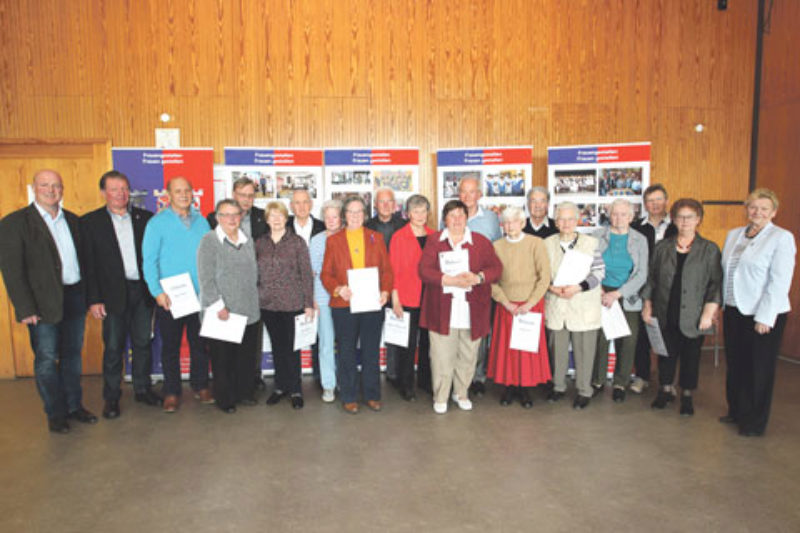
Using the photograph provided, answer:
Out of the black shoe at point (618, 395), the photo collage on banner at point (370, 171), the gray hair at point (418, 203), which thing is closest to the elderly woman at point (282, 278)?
the gray hair at point (418, 203)

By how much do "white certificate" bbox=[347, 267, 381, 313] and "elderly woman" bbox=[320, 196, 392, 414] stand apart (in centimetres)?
4

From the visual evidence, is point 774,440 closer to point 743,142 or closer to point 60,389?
point 743,142

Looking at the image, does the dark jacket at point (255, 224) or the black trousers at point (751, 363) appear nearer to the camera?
the black trousers at point (751, 363)

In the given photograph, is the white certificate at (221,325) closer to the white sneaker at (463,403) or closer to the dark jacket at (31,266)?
the dark jacket at (31,266)

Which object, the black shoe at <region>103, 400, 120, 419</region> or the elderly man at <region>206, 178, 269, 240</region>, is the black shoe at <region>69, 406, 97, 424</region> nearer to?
the black shoe at <region>103, 400, 120, 419</region>

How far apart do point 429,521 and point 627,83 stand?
5.35 meters

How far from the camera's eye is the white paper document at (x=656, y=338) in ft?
13.2

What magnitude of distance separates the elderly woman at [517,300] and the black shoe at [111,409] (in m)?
3.13

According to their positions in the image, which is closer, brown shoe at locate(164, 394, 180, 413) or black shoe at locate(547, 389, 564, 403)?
brown shoe at locate(164, 394, 180, 413)

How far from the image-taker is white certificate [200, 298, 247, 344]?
375cm

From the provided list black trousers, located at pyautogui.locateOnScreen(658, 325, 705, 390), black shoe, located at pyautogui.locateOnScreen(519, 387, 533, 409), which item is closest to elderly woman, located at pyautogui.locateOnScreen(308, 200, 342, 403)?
black shoe, located at pyautogui.locateOnScreen(519, 387, 533, 409)

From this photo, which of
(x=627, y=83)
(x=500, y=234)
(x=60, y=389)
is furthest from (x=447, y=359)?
(x=627, y=83)

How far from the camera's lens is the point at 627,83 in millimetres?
5695

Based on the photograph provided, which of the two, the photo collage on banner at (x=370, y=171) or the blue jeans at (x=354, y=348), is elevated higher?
the photo collage on banner at (x=370, y=171)
